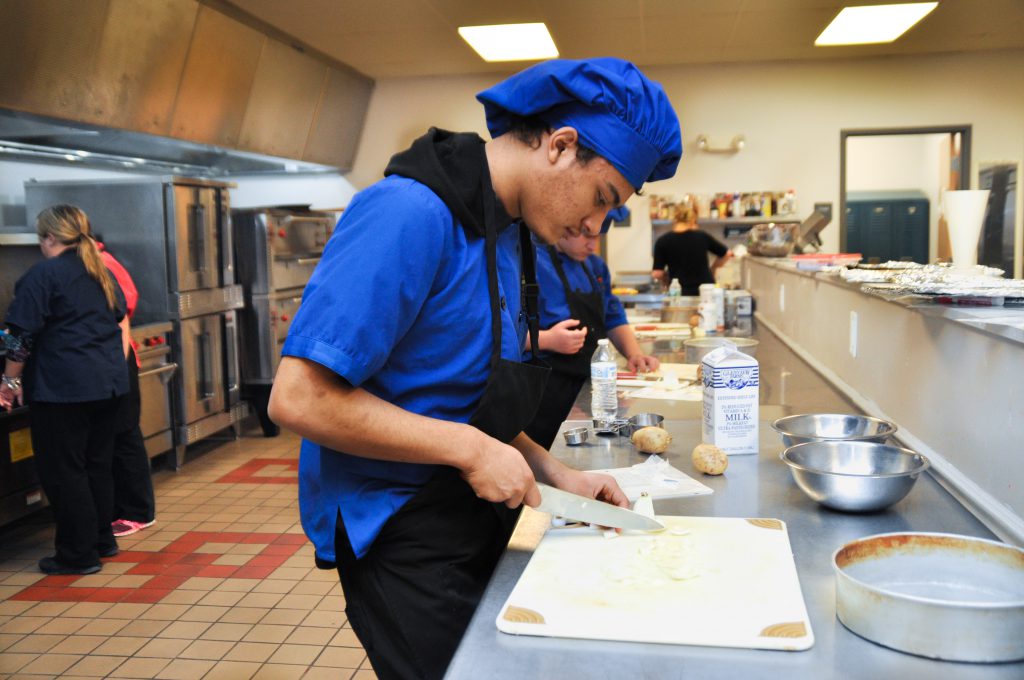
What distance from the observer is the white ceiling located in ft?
20.5

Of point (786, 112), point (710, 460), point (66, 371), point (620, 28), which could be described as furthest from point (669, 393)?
point (786, 112)

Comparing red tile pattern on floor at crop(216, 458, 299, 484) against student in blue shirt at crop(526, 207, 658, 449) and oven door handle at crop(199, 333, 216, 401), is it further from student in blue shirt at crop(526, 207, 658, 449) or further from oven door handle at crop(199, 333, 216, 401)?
student in blue shirt at crop(526, 207, 658, 449)

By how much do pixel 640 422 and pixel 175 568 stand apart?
2721mm

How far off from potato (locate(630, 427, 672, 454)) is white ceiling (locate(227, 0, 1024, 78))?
15.4ft

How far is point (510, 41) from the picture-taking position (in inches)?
284

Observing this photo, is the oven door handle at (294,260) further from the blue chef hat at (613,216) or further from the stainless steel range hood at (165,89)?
the blue chef hat at (613,216)

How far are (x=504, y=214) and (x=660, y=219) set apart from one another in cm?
752

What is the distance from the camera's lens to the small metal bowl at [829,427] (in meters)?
1.92

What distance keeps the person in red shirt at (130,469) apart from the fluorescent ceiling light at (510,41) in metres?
3.52

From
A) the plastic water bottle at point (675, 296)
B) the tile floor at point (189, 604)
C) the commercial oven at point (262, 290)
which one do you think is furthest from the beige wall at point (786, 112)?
the tile floor at point (189, 604)

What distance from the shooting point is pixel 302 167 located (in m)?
8.73

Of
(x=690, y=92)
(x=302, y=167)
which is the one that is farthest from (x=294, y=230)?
(x=690, y=92)

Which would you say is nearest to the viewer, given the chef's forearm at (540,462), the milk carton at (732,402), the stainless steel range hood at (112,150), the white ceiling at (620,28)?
the chef's forearm at (540,462)

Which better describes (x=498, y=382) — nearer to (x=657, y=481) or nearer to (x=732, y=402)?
(x=657, y=481)
